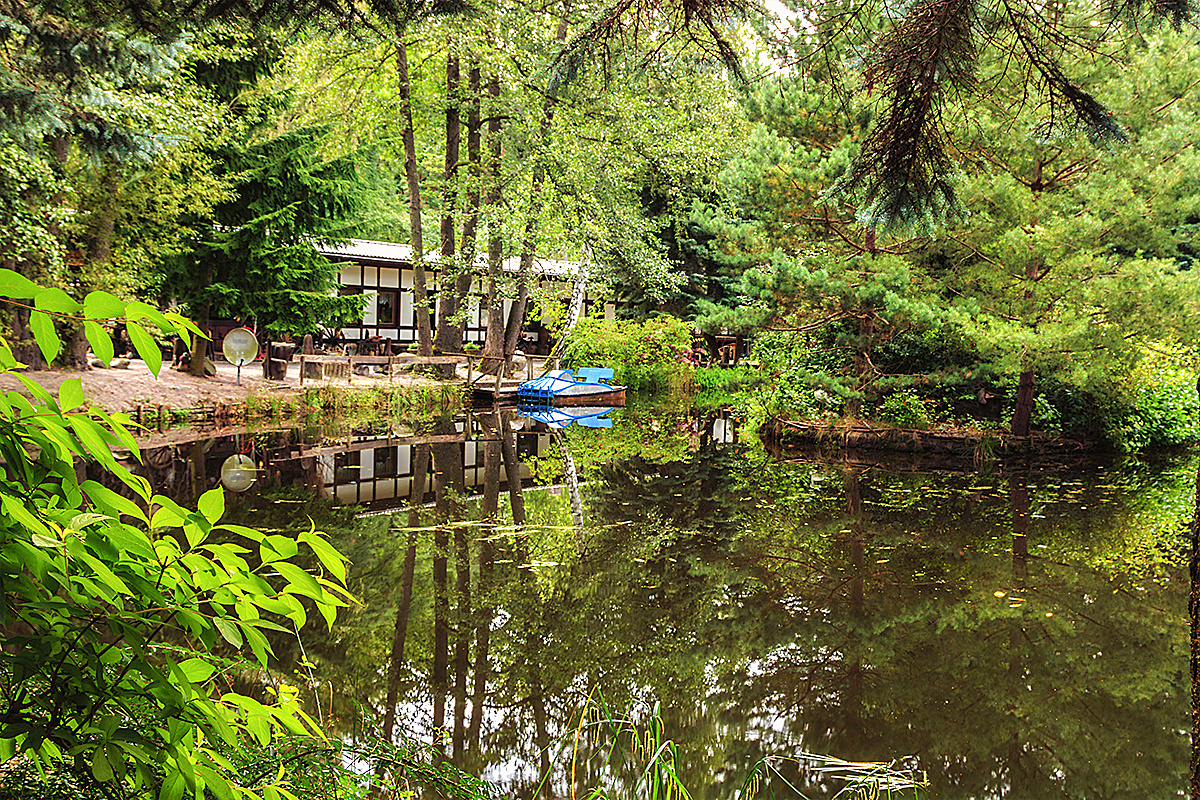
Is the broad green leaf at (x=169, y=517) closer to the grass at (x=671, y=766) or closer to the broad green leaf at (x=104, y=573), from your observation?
the broad green leaf at (x=104, y=573)

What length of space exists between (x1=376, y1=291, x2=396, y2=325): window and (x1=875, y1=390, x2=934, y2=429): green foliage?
53.4 feet

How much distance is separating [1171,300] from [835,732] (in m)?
8.78

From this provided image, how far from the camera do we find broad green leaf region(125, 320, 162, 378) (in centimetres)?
113

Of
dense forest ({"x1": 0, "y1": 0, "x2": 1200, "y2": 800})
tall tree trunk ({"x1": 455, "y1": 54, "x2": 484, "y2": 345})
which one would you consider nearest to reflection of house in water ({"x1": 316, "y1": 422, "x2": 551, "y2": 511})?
dense forest ({"x1": 0, "y1": 0, "x2": 1200, "y2": 800})

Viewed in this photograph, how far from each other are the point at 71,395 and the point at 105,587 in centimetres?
26

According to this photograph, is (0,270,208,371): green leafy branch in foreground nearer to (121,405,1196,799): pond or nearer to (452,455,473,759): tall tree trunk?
(121,405,1196,799): pond

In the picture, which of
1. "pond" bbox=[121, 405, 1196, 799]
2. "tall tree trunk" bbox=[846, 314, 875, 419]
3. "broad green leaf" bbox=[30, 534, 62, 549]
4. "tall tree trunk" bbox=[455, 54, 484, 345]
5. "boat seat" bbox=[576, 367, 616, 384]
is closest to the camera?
"broad green leaf" bbox=[30, 534, 62, 549]

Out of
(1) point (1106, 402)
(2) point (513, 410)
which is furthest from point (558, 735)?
(2) point (513, 410)

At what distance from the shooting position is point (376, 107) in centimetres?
1712

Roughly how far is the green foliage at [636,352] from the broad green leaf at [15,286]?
20904mm

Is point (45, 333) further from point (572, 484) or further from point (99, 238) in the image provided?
point (99, 238)

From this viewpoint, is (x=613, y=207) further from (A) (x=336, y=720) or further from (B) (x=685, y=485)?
(A) (x=336, y=720)

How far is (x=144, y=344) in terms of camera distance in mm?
1154

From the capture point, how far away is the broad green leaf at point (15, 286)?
1074mm
